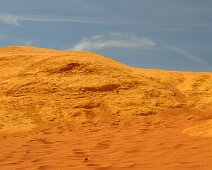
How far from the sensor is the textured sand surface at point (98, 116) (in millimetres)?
5777

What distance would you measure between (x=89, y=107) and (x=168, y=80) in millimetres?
3876

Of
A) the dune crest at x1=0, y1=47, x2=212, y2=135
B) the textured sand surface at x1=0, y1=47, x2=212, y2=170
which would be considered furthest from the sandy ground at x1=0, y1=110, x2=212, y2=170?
the dune crest at x1=0, y1=47, x2=212, y2=135

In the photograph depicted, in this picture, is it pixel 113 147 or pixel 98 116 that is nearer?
pixel 113 147

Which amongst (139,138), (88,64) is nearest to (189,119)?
(139,138)

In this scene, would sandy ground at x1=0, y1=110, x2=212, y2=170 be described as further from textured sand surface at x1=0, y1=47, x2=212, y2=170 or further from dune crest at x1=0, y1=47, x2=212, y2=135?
dune crest at x1=0, y1=47, x2=212, y2=135

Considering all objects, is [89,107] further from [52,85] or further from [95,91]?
[52,85]

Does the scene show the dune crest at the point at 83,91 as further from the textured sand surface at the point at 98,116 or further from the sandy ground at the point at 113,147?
the sandy ground at the point at 113,147

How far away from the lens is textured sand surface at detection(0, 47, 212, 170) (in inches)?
227

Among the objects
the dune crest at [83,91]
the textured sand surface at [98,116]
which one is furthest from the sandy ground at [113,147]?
the dune crest at [83,91]

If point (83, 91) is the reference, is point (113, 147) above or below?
below

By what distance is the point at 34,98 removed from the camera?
1148 centimetres

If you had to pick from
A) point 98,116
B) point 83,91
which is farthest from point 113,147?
point 83,91

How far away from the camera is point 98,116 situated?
10.5m

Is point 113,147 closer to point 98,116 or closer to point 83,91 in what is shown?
point 98,116
